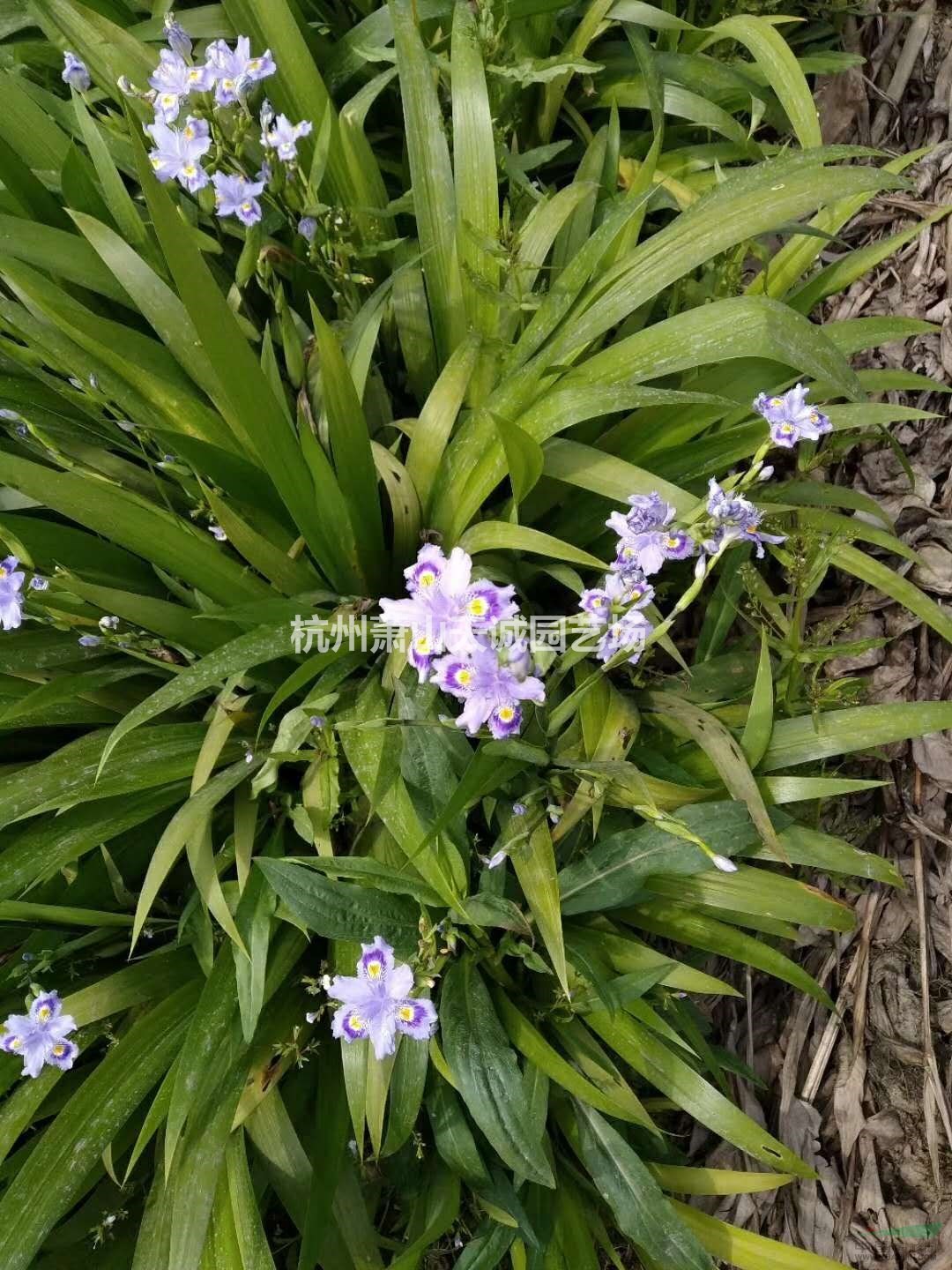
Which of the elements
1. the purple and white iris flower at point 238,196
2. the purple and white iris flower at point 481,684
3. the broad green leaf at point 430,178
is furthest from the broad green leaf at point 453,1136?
the purple and white iris flower at point 238,196

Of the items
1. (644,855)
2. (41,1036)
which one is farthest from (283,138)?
(41,1036)

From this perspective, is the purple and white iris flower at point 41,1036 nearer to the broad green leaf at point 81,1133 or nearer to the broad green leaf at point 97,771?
the broad green leaf at point 81,1133

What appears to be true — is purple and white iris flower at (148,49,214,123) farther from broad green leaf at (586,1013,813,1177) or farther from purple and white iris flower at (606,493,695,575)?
broad green leaf at (586,1013,813,1177)

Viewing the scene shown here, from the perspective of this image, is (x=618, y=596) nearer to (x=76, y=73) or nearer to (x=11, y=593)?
(x=11, y=593)

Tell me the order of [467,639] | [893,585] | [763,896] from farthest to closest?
[893,585]
[763,896]
[467,639]

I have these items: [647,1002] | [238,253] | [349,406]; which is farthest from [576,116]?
[647,1002]

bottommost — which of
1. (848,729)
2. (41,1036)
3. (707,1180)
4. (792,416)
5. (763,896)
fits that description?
(707,1180)
